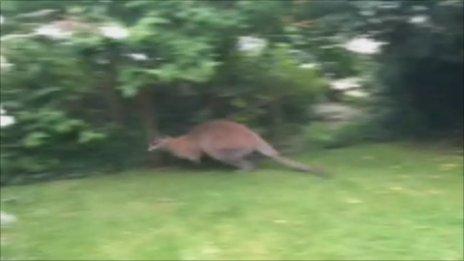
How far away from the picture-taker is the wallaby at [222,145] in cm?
1012

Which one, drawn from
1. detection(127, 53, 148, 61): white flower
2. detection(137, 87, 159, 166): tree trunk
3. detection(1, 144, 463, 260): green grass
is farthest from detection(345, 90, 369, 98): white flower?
detection(127, 53, 148, 61): white flower

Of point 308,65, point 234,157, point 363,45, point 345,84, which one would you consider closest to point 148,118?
point 234,157

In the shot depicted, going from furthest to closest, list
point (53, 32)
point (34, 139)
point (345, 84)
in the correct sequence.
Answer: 1. point (345, 84)
2. point (34, 139)
3. point (53, 32)

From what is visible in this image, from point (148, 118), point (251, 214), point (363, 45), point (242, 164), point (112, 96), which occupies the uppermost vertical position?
point (363, 45)

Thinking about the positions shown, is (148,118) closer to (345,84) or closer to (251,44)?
(251,44)

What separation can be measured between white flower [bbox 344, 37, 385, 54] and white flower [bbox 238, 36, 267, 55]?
0.85 metres

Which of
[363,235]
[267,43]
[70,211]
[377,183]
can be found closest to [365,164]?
[377,183]

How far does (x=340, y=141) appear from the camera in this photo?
11094 millimetres

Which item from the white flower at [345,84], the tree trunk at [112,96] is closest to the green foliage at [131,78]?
the tree trunk at [112,96]

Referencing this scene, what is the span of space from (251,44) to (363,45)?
1.27 metres

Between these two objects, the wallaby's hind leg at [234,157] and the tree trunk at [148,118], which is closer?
the wallaby's hind leg at [234,157]

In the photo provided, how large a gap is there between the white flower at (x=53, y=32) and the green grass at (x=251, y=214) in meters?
1.29

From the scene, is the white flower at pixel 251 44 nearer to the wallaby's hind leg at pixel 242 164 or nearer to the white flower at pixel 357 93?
the wallaby's hind leg at pixel 242 164

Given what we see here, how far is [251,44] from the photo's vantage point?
404 inches
